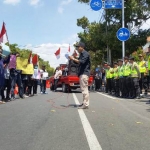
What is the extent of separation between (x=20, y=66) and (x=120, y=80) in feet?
15.9

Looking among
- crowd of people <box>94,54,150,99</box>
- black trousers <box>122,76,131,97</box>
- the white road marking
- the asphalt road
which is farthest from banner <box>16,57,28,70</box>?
the white road marking

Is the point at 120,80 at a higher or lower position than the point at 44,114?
higher

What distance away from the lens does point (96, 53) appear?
122ft

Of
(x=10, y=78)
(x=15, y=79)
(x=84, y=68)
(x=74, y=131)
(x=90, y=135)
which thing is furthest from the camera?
(x=15, y=79)

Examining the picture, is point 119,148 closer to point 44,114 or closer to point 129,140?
point 129,140

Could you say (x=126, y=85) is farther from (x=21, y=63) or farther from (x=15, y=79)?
(x=15, y=79)

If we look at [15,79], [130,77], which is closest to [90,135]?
[15,79]

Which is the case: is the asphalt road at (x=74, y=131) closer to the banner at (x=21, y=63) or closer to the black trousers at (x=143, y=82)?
the banner at (x=21, y=63)

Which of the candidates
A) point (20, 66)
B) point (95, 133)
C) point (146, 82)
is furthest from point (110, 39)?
point (95, 133)

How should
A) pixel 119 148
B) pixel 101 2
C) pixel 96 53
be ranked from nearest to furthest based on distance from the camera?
pixel 119 148, pixel 101 2, pixel 96 53

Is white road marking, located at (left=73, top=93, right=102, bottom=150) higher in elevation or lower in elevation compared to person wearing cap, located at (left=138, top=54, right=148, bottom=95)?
lower

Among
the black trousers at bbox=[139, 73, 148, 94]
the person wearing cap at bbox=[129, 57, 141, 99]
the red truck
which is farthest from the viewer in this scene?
the red truck

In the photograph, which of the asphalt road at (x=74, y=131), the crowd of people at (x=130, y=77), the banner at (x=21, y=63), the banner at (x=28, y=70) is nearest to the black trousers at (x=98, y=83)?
the crowd of people at (x=130, y=77)

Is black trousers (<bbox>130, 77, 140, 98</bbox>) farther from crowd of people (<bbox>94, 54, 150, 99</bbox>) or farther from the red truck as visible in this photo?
the red truck
